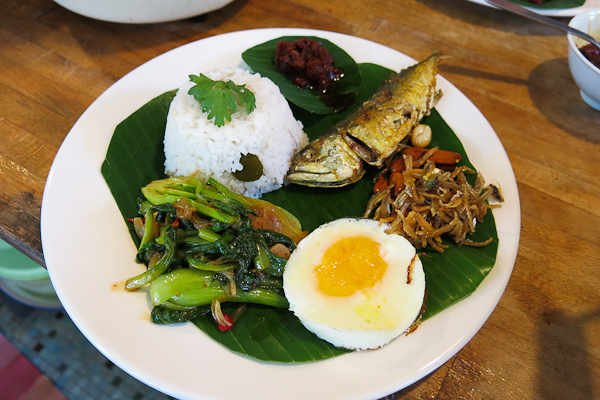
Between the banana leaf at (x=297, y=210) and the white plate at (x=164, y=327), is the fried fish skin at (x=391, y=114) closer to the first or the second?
the banana leaf at (x=297, y=210)

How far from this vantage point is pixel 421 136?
300 cm

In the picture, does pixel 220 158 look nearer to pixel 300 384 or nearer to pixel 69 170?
pixel 69 170

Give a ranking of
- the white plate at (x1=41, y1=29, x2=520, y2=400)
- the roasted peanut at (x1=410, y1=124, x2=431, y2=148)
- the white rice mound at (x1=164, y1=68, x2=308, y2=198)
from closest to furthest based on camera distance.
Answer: the white plate at (x1=41, y1=29, x2=520, y2=400)
the white rice mound at (x1=164, y1=68, x2=308, y2=198)
the roasted peanut at (x1=410, y1=124, x2=431, y2=148)

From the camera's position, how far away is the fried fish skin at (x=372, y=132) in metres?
2.83

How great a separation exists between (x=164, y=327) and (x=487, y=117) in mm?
3168

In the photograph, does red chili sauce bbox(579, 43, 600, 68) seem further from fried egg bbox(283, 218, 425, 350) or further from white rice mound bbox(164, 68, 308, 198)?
white rice mound bbox(164, 68, 308, 198)

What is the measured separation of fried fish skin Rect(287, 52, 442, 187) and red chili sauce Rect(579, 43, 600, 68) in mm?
1329

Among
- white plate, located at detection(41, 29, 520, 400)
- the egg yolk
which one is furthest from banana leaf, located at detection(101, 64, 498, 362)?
the egg yolk

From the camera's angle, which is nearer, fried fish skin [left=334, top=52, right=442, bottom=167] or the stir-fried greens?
the stir-fried greens

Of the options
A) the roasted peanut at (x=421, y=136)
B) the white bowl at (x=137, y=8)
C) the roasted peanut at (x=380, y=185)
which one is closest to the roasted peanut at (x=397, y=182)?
the roasted peanut at (x=380, y=185)

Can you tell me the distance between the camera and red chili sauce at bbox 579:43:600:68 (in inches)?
129

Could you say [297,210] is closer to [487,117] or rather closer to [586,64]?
[487,117]

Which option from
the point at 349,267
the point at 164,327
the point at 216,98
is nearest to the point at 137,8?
the point at 216,98

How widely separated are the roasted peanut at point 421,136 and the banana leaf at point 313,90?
624 millimetres
